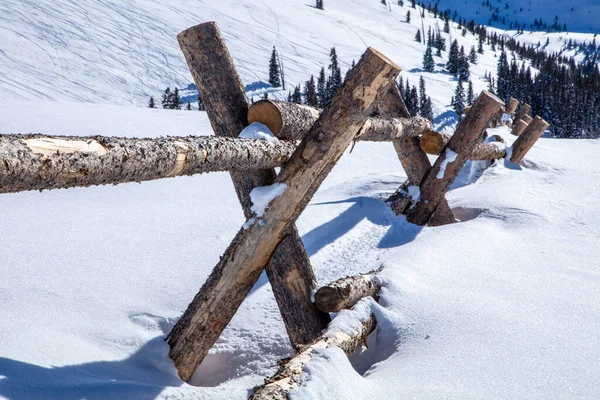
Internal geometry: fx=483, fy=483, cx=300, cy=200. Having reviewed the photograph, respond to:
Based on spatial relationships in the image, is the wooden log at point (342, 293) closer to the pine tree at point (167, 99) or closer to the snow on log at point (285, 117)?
the snow on log at point (285, 117)

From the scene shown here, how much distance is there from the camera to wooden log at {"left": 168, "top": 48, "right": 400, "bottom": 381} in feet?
6.55

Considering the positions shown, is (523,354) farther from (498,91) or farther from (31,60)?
(498,91)

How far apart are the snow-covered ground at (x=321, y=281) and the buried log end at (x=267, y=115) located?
896 mm

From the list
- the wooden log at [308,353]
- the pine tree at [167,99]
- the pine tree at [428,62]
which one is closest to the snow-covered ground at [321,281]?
the wooden log at [308,353]

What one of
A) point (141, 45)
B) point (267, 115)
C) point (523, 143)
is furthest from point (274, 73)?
point (267, 115)

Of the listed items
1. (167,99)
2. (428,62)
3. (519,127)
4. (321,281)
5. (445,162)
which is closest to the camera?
(321,281)

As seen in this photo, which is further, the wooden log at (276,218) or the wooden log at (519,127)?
the wooden log at (519,127)

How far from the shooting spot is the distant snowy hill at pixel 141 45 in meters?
31.8

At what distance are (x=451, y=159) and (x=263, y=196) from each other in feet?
8.09

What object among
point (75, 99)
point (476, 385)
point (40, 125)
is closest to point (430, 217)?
point (476, 385)

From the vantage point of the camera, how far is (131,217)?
337cm

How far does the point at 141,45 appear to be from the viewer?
Result: 3778cm

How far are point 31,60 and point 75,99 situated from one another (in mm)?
6454

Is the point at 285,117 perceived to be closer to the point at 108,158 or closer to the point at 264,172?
the point at 264,172
